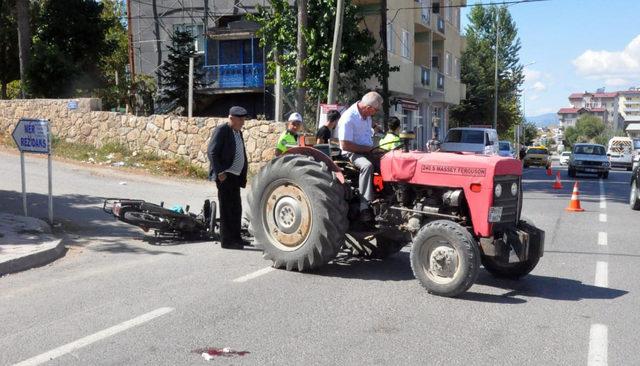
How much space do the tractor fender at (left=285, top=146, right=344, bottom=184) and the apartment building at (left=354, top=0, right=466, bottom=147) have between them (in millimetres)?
19069

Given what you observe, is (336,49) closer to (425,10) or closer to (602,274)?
(602,274)

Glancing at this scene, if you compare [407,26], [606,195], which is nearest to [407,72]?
[407,26]

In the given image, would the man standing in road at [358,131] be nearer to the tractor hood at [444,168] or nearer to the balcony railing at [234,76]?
the tractor hood at [444,168]

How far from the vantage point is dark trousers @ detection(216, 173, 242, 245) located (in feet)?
29.9

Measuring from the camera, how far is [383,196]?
7.54m

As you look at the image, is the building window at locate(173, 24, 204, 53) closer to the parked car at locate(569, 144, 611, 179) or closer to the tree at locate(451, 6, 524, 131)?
the parked car at locate(569, 144, 611, 179)

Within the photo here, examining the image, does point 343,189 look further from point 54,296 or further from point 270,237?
point 54,296

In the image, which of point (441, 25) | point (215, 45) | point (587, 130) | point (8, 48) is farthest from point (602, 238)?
point (587, 130)

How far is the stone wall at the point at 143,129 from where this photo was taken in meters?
19.5

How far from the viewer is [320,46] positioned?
20.9 metres

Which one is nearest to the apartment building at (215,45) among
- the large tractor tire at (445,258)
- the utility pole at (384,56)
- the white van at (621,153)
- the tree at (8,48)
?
the tree at (8,48)

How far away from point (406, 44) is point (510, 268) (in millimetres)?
28697

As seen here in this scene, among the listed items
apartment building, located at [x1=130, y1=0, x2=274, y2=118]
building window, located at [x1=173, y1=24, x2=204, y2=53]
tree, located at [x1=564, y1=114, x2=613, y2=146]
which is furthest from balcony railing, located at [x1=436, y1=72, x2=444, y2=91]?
tree, located at [x1=564, y1=114, x2=613, y2=146]

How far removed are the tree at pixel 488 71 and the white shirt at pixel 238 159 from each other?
52.0 metres
